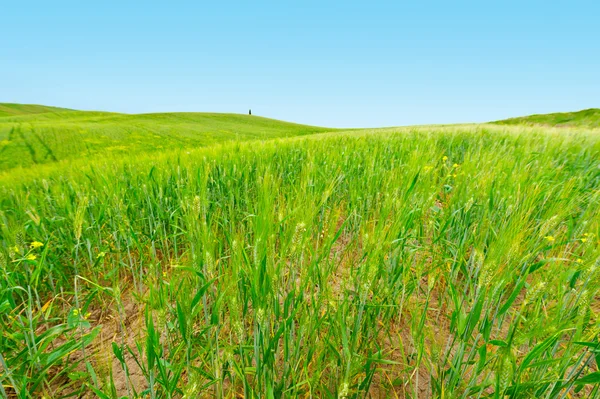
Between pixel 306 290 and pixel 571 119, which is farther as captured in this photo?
pixel 571 119

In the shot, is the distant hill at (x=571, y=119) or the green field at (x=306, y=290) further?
the distant hill at (x=571, y=119)

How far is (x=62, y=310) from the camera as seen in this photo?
1908mm

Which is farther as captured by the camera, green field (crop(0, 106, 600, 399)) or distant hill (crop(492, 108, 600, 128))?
distant hill (crop(492, 108, 600, 128))

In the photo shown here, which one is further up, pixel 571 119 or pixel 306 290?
pixel 571 119

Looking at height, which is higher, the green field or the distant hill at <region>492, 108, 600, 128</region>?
the distant hill at <region>492, 108, 600, 128</region>

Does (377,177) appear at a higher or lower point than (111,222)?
higher

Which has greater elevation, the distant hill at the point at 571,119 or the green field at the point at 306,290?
the distant hill at the point at 571,119

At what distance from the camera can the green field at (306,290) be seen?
37.6 inches

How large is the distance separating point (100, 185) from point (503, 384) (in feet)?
10.1

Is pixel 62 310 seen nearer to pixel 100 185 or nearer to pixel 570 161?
pixel 100 185

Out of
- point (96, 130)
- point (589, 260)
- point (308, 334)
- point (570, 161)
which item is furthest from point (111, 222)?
point (96, 130)

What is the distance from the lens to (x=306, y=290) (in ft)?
5.16

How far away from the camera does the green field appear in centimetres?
96

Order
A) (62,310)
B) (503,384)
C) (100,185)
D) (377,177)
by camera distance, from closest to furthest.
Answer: (503,384) < (62,310) < (377,177) < (100,185)
